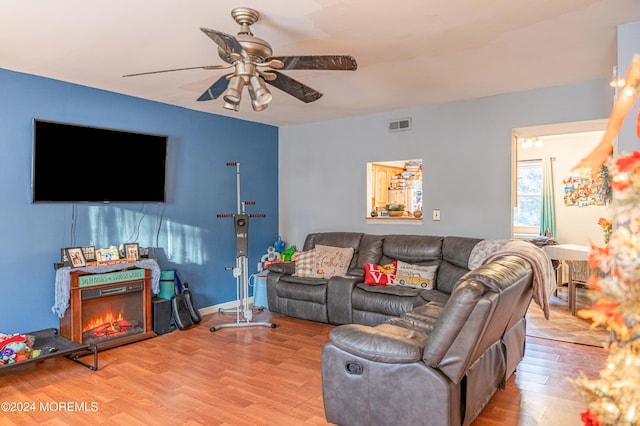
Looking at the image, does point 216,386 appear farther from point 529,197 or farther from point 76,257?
point 529,197

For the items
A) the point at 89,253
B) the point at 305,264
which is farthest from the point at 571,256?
the point at 89,253

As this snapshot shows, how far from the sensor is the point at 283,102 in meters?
4.72

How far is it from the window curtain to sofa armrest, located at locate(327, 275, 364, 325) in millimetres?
4375

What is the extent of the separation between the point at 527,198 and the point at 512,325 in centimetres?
546

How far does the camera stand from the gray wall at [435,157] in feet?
14.0

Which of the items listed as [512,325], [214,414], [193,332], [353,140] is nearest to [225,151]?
[353,140]

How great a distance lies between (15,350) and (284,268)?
2719mm

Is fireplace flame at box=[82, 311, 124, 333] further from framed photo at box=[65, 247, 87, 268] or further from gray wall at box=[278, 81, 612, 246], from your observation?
gray wall at box=[278, 81, 612, 246]

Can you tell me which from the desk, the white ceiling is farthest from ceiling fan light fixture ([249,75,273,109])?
the desk

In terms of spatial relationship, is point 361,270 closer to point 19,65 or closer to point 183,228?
point 183,228

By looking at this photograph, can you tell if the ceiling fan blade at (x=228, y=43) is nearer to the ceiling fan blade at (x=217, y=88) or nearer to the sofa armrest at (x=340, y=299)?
the ceiling fan blade at (x=217, y=88)

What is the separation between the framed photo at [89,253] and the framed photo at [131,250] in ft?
0.96

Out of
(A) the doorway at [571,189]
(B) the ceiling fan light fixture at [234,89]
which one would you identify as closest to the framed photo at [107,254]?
(B) the ceiling fan light fixture at [234,89]

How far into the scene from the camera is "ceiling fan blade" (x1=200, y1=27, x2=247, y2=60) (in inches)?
81.6
